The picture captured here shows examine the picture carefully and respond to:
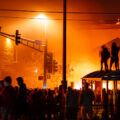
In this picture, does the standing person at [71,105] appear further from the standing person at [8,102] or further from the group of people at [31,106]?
the standing person at [8,102]

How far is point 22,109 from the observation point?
38.6 ft

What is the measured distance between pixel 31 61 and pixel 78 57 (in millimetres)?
7177

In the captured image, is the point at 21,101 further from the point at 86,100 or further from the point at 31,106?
the point at 86,100

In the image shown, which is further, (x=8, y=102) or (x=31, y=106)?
(x=31, y=106)

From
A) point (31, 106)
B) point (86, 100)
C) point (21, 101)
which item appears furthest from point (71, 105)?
point (21, 101)

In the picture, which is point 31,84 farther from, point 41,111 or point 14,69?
point 41,111

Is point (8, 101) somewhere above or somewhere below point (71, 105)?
above

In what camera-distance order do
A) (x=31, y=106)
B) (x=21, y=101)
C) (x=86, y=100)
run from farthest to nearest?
(x=86, y=100), (x=31, y=106), (x=21, y=101)

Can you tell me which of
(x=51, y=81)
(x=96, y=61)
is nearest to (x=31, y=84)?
(x=51, y=81)

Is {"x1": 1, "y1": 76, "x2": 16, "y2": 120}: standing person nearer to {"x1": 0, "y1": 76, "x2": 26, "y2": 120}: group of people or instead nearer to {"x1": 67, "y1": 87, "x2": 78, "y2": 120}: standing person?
{"x1": 0, "y1": 76, "x2": 26, "y2": 120}: group of people

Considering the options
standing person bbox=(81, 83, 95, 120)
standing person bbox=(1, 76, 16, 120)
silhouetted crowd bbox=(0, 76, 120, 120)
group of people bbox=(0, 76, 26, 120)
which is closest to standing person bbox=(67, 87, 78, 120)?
silhouetted crowd bbox=(0, 76, 120, 120)

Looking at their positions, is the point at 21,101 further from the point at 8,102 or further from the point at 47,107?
the point at 47,107

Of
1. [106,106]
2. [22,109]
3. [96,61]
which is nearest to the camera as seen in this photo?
[22,109]

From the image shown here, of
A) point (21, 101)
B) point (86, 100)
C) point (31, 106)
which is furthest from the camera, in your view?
point (86, 100)
